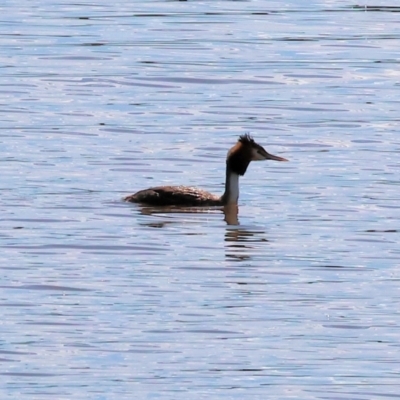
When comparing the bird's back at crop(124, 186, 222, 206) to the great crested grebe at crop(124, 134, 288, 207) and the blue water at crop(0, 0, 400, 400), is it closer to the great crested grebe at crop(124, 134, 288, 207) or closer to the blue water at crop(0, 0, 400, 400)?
the great crested grebe at crop(124, 134, 288, 207)

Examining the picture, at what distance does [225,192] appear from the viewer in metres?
18.8

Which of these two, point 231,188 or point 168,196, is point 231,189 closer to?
point 231,188

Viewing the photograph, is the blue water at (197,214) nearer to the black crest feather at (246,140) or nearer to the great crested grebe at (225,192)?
the great crested grebe at (225,192)

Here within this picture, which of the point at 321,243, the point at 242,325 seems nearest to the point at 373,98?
the point at 321,243

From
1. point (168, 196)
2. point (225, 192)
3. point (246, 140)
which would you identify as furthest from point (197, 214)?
point (246, 140)

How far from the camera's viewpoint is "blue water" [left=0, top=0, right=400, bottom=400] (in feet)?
40.0

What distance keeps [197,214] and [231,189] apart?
509 mm

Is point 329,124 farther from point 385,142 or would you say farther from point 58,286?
point 58,286

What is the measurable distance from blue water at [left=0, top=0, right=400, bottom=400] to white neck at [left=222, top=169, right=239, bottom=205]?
0.38ft

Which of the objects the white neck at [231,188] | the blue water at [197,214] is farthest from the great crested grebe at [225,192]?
the blue water at [197,214]

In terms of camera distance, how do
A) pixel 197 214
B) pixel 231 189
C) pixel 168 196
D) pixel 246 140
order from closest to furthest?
pixel 168 196
pixel 197 214
pixel 231 189
pixel 246 140

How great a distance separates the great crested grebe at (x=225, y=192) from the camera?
18328 millimetres

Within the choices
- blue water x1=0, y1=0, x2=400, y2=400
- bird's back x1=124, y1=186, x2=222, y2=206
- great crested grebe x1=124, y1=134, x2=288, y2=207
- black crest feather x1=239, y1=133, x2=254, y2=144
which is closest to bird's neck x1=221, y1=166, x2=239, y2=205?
great crested grebe x1=124, y1=134, x2=288, y2=207

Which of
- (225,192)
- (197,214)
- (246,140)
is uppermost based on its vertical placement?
(246,140)
